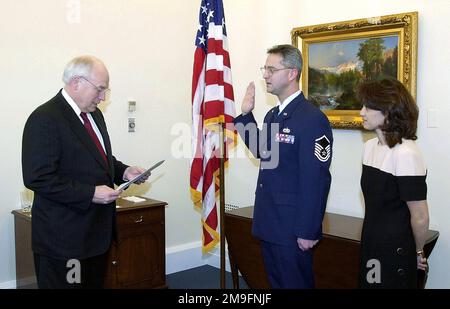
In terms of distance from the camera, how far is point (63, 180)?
1.96m

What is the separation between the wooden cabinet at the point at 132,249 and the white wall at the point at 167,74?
20 centimetres

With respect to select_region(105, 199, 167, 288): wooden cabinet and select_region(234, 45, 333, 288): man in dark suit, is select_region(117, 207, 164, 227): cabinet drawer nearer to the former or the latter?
select_region(105, 199, 167, 288): wooden cabinet

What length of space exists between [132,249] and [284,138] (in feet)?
5.78

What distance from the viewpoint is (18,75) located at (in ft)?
10.9

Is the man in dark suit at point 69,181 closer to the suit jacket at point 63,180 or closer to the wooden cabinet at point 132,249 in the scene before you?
the suit jacket at point 63,180

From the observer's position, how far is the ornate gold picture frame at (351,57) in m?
2.96

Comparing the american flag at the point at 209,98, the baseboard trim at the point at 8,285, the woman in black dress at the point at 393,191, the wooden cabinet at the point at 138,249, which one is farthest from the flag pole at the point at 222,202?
the baseboard trim at the point at 8,285

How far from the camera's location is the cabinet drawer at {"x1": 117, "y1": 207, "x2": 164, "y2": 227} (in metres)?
3.42

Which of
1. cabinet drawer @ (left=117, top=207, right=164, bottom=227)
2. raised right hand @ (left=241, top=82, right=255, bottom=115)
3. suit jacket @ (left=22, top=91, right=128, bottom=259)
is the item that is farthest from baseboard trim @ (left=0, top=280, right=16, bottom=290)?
raised right hand @ (left=241, top=82, right=255, bottom=115)

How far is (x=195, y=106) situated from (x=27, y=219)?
142 centimetres

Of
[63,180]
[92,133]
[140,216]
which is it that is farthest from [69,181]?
[140,216]

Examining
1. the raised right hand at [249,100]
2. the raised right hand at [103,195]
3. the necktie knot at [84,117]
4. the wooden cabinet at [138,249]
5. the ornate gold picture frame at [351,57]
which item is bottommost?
the wooden cabinet at [138,249]

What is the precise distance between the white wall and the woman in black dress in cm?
102

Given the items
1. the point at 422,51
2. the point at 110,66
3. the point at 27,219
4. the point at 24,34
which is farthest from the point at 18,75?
the point at 422,51
